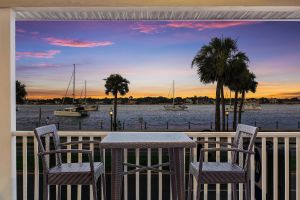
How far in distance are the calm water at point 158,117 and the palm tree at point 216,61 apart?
2146mm

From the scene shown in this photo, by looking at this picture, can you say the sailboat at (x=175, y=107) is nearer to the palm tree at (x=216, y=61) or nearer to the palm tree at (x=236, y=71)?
the palm tree at (x=216, y=61)

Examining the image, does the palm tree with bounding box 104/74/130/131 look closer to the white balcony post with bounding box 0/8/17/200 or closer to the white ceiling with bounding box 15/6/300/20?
the white ceiling with bounding box 15/6/300/20

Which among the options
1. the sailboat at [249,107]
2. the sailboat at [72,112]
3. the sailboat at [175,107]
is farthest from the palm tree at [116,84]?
the sailboat at [249,107]

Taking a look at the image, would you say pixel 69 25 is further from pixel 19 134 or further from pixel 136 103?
pixel 19 134

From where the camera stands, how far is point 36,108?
78.6 feet

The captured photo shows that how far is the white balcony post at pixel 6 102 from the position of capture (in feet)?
12.2

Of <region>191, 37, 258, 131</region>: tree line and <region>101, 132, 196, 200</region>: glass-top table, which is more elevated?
<region>191, 37, 258, 131</region>: tree line

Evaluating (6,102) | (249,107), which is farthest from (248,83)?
(6,102)

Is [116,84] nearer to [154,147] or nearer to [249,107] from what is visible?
[249,107]

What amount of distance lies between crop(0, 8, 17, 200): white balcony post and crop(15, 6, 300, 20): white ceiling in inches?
8.3

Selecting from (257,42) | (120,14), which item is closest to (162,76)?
(257,42)

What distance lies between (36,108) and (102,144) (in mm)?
22143

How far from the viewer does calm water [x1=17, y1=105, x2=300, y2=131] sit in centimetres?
2327

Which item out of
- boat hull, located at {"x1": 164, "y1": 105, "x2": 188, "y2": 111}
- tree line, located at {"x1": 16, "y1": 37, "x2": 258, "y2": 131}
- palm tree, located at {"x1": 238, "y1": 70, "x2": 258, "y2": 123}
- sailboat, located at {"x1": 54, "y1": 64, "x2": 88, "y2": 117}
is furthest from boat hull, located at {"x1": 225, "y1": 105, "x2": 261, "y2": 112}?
sailboat, located at {"x1": 54, "y1": 64, "x2": 88, "y2": 117}
